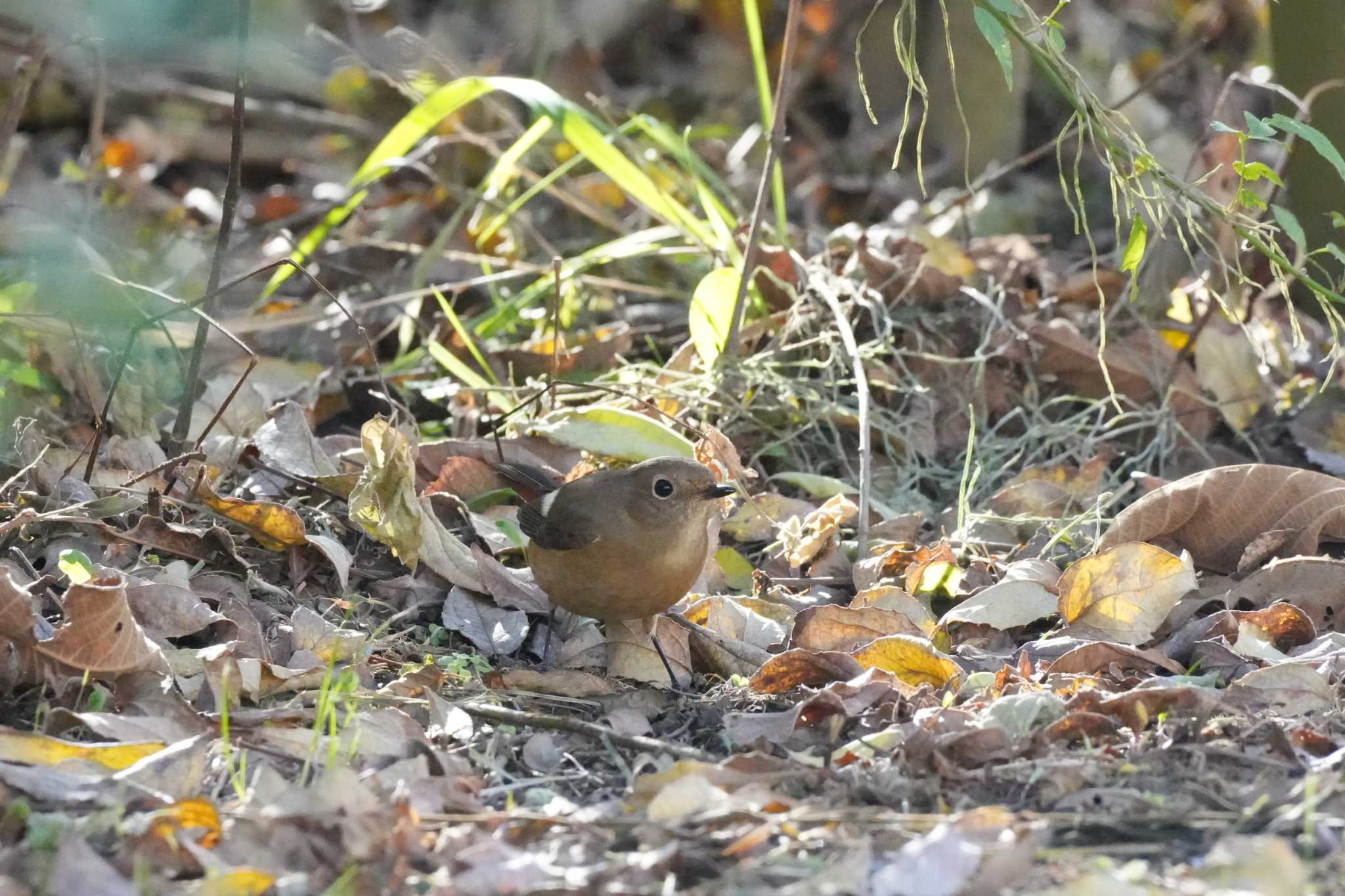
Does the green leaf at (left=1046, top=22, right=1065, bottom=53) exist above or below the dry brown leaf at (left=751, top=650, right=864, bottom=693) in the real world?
above

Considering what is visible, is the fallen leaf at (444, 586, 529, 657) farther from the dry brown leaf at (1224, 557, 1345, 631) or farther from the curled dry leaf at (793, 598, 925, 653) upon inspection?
the dry brown leaf at (1224, 557, 1345, 631)

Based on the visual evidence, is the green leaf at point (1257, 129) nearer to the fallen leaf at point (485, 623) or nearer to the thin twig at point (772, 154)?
the thin twig at point (772, 154)

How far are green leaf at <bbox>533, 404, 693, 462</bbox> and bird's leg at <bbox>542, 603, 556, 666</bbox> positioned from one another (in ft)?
1.95

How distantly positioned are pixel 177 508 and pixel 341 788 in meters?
1.62

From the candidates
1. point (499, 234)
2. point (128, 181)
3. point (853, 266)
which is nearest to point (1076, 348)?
point (853, 266)

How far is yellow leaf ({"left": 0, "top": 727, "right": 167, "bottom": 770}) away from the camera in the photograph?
98.6 inches

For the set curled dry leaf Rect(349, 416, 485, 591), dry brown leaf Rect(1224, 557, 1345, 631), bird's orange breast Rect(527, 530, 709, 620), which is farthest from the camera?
curled dry leaf Rect(349, 416, 485, 591)

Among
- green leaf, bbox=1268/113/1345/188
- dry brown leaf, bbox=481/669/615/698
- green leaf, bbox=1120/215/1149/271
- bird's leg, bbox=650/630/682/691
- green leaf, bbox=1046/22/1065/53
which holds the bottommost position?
bird's leg, bbox=650/630/682/691

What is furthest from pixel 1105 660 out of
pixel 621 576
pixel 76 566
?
pixel 76 566

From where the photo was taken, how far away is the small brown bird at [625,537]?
11.8ft

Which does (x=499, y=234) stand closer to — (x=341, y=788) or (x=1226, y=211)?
(x=1226, y=211)

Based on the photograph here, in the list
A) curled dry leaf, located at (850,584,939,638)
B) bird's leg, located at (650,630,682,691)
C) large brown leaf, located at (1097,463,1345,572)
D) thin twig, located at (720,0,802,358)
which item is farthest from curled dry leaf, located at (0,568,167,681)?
large brown leaf, located at (1097,463,1345,572)

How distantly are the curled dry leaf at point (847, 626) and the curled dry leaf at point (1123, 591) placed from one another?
396mm

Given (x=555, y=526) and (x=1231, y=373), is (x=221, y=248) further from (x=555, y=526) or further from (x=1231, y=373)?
(x=1231, y=373)
